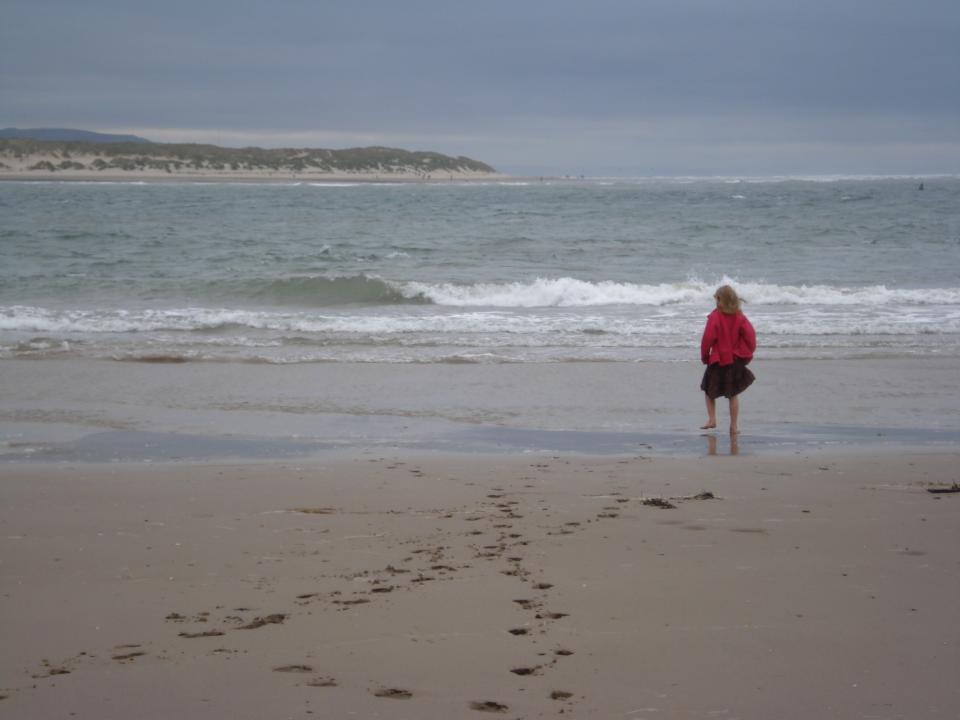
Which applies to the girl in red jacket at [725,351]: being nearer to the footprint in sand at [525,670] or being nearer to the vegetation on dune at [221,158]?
the footprint in sand at [525,670]

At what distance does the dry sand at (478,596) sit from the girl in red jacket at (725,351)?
6.88 ft

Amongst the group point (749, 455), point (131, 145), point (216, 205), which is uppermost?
point (131, 145)

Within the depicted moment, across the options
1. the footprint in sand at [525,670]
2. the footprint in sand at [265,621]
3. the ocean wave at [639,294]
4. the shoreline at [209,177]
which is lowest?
the footprint in sand at [525,670]

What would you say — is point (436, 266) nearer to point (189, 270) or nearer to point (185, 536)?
point (189, 270)

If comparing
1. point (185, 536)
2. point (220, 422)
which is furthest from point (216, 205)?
point (185, 536)

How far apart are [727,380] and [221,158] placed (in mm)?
122795

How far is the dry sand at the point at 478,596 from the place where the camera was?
3.79m

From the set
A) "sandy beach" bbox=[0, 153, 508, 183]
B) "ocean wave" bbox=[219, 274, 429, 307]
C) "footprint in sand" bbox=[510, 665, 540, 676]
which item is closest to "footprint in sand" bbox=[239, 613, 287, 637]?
"footprint in sand" bbox=[510, 665, 540, 676]

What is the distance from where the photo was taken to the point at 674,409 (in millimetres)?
10461

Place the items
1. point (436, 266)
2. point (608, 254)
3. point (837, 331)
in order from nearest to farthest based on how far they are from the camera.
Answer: point (837, 331) → point (436, 266) → point (608, 254)

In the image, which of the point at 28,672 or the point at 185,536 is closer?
the point at 28,672

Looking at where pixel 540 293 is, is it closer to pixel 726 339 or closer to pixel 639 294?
pixel 639 294

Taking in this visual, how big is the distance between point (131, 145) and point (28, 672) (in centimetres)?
13188

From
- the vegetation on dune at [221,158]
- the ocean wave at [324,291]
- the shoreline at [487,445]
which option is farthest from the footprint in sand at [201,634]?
the vegetation on dune at [221,158]
